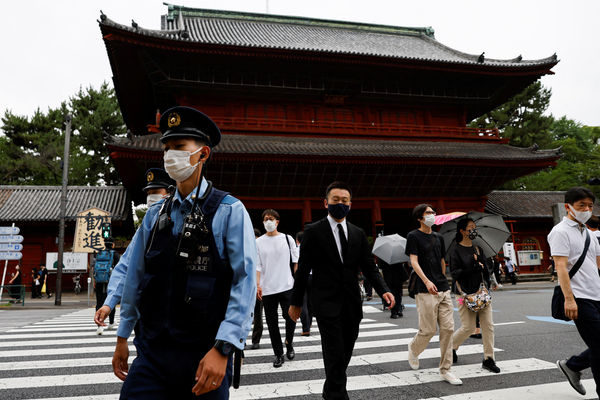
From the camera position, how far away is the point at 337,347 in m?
3.29

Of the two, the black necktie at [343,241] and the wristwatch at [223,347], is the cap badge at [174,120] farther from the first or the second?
the black necktie at [343,241]

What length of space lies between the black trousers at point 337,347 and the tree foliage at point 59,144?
106 feet

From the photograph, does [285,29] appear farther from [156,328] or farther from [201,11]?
[156,328]

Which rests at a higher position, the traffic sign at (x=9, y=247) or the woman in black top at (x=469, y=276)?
the traffic sign at (x=9, y=247)

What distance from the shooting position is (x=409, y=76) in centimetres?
1922

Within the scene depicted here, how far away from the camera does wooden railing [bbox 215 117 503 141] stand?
17.2 metres

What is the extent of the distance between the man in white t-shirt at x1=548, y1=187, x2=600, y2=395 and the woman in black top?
0.87 metres

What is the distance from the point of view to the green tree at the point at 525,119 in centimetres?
3375

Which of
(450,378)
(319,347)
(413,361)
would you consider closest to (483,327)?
(450,378)

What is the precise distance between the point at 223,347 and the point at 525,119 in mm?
39963

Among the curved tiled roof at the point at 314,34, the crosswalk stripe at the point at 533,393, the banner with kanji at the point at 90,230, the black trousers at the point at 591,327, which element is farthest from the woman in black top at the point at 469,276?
the curved tiled roof at the point at 314,34

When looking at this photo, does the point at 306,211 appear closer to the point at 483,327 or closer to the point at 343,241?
the point at 483,327

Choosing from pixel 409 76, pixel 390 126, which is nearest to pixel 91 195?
pixel 390 126

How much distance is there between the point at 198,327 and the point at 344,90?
60.2ft
